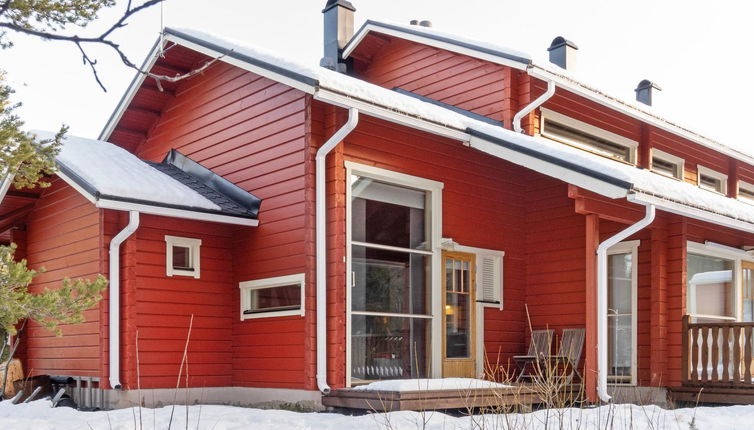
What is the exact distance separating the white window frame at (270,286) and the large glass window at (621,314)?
422 cm

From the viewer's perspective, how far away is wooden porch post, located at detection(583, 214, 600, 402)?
8352 mm

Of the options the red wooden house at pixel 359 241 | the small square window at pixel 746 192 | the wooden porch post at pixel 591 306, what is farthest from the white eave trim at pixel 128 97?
the small square window at pixel 746 192

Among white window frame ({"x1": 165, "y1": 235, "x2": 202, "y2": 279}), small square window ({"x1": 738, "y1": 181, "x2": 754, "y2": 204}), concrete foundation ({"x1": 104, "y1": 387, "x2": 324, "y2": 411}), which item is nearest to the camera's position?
concrete foundation ({"x1": 104, "y1": 387, "x2": 324, "y2": 411})

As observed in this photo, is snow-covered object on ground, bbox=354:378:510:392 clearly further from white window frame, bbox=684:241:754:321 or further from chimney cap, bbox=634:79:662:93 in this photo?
chimney cap, bbox=634:79:662:93

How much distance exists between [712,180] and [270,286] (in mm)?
9498

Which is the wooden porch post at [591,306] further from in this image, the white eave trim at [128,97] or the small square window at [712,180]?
the small square window at [712,180]

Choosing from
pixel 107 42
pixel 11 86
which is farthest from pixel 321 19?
pixel 107 42

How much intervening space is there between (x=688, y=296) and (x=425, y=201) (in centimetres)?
384

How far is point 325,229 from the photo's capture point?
8.11 meters

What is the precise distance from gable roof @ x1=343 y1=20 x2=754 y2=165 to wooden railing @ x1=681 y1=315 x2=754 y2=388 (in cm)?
342

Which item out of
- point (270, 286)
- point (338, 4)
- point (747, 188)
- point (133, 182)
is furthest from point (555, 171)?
point (747, 188)

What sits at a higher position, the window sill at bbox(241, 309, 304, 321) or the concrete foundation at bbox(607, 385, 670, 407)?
the window sill at bbox(241, 309, 304, 321)

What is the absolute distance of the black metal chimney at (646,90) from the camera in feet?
53.4

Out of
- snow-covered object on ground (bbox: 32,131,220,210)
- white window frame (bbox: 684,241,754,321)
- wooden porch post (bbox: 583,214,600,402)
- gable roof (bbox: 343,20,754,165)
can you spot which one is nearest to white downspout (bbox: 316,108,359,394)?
snow-covered object on ground (bbox: 32,131,220,210)
